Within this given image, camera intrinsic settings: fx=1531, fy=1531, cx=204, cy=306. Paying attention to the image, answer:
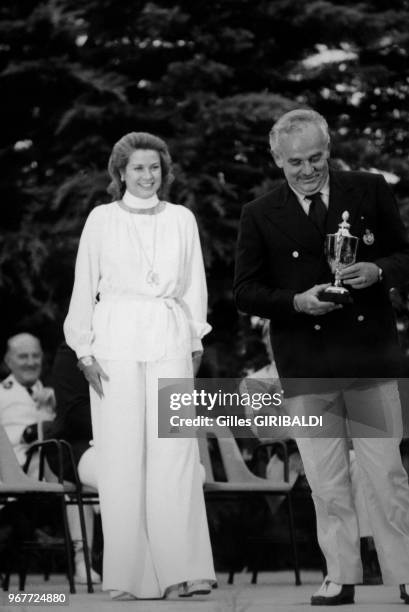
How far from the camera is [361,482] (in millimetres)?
5730

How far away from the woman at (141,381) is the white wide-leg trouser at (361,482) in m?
1.00

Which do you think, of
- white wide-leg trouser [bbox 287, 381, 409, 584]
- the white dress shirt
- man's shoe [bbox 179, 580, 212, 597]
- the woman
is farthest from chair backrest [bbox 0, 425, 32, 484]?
the white dress shirt

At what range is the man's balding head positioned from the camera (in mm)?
9578

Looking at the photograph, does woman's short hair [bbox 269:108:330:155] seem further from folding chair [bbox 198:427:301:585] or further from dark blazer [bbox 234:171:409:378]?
folding chair [bbox 198:427:301:585]

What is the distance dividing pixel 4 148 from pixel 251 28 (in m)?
2.14

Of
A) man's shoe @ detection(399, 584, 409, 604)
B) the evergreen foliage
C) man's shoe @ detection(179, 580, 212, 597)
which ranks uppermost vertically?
the evergreen foliage

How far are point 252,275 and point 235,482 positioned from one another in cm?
271

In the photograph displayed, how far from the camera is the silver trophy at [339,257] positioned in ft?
18.2

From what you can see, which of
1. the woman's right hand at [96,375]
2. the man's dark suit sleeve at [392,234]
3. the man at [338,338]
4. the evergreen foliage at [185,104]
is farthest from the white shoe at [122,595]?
the evergreen foliage at [185,104]

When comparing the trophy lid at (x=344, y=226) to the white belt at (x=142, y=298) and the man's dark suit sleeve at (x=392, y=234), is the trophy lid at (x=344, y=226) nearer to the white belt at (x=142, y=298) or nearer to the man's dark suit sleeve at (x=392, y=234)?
the man's dark suit sleeve at (x=392, y=234)

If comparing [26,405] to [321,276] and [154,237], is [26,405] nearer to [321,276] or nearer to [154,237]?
[154,237]

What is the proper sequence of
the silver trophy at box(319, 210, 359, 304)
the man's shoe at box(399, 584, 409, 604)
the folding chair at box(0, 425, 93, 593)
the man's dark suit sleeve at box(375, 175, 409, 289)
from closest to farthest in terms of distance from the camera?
the silver trophy at box(319, 210, 359, 304), the man's shoe at box(399, 584, 409, 604), the man's dark suit sleeve at box(375, 175, 409, 289), the folding chair at box(0, 425, 93, 593)

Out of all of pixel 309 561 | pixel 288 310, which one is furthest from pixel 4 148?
pixel 288 310

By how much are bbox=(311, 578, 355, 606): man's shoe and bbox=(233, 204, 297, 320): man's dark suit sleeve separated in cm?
103
